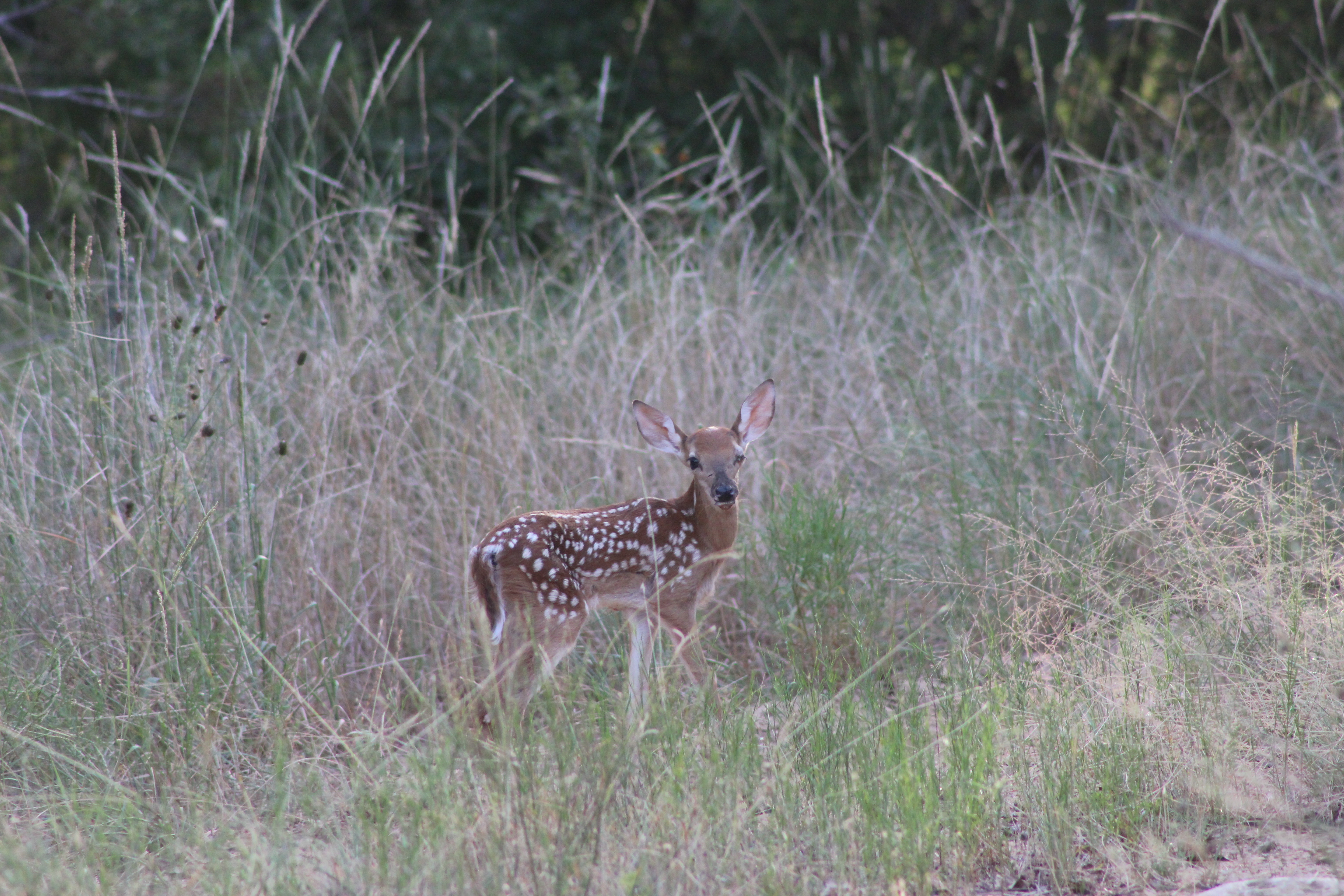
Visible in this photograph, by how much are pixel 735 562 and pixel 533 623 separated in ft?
3.70

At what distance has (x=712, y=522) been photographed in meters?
4.45

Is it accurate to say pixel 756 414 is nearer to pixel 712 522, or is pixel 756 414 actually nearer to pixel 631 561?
pixel 712 522

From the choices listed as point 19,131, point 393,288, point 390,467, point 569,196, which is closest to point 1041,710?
point 390,467

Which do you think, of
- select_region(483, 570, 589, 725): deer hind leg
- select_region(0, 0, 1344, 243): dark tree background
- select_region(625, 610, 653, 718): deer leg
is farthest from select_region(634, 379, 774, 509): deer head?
select_region(0, 0, 1344, 243): dark tree background

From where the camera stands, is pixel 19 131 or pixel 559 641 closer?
pixel 559 641

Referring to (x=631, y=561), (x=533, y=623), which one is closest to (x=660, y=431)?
(x=631, y=561)

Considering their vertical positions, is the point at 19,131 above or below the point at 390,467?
above

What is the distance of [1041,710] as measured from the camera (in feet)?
11.3

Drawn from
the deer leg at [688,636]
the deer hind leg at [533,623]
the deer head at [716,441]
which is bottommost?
the deer leg at [688,636]

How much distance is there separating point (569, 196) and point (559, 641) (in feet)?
15.3

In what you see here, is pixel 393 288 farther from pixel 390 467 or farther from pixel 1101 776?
pixel 1101 776

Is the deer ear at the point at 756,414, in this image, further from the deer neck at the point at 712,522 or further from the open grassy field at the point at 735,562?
the open grassy field at the point at 735,562

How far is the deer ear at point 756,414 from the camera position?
4457 mm

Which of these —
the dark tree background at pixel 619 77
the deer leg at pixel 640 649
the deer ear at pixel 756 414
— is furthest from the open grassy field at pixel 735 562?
the dark tree background at pixel 619 77
